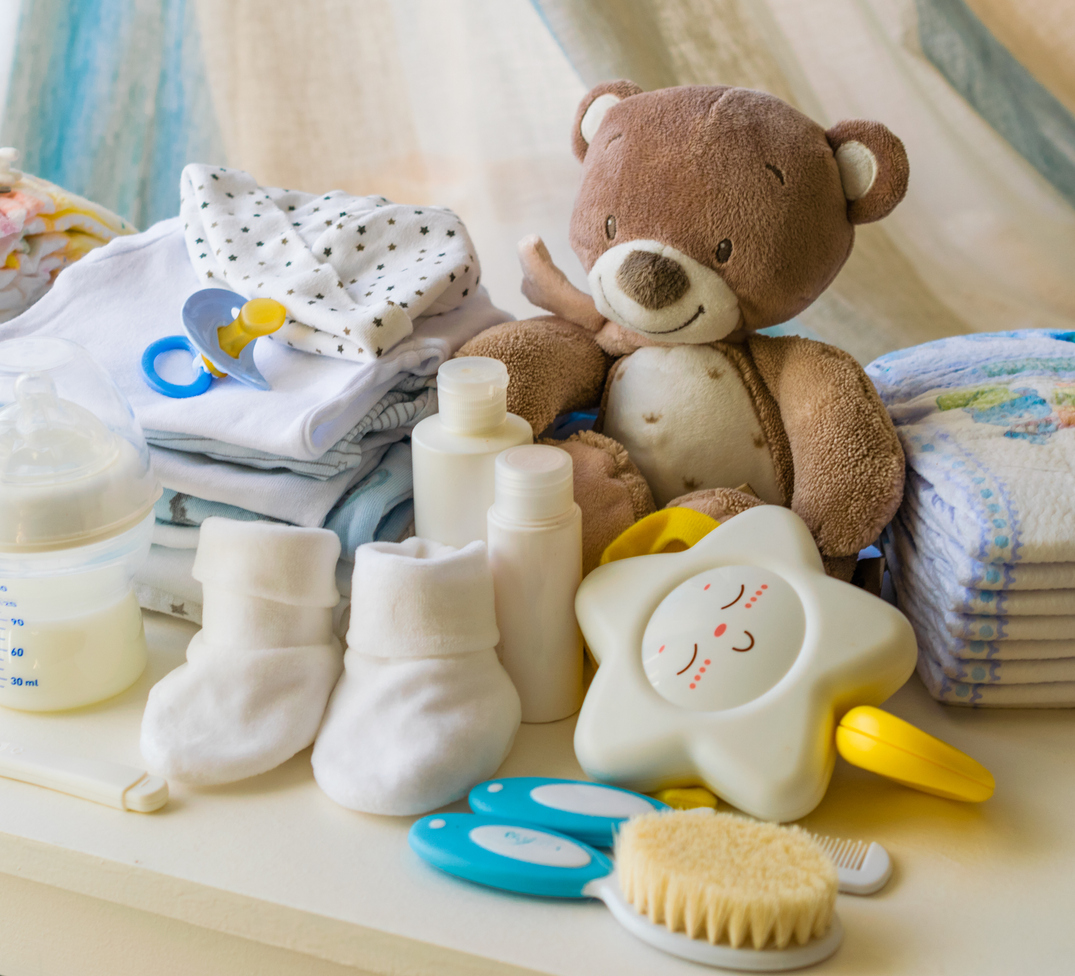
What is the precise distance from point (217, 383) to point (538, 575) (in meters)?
0.28

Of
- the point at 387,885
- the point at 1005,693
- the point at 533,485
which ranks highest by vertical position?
the point at 533,485

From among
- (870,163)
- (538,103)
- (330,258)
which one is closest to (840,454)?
(870,163)

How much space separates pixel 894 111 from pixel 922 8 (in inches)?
3.4

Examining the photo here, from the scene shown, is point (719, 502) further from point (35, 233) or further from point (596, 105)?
point (35, 233)

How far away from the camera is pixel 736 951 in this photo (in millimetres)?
413

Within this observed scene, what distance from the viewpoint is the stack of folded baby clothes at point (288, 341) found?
2.11 feet

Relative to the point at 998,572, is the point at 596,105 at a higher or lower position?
higher

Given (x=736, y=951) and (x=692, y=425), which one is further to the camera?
(x=692, y=425)

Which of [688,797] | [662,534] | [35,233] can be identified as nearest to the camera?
[688,797]

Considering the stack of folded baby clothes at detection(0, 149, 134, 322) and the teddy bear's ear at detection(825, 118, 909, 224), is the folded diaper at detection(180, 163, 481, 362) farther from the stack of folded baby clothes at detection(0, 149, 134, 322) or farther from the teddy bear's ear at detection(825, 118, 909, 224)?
the teddy bear's ear at detection(825, 118, 909, 224)

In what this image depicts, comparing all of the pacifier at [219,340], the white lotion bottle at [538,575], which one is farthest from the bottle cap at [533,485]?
the pacifier at [219,340]

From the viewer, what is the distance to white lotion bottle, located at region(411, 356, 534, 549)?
0.60 metres

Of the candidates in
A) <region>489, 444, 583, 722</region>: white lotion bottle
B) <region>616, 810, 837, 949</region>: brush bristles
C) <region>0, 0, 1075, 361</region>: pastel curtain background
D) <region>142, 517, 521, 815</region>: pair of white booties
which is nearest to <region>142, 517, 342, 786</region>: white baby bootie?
<region>142, 517, 521, 815</region>: pair of white booties

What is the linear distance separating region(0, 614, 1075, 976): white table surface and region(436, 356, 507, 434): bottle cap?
188mm
